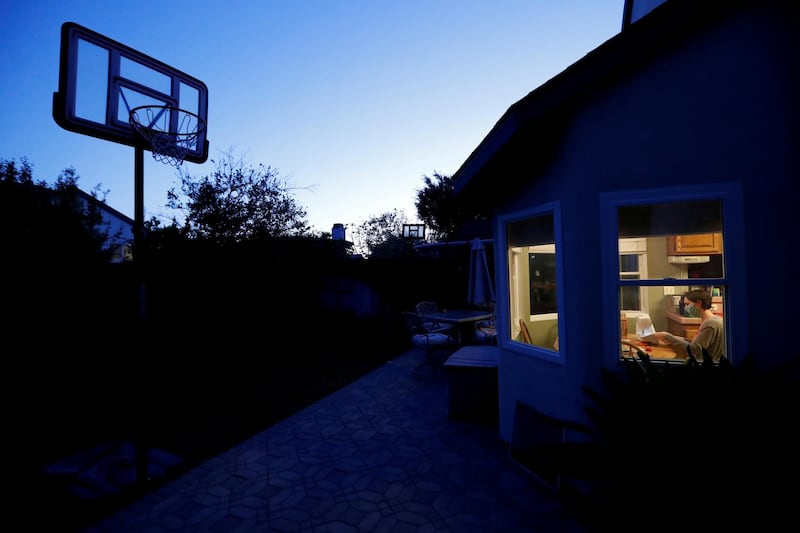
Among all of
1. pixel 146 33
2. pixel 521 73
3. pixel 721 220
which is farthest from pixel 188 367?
pixel 521 73

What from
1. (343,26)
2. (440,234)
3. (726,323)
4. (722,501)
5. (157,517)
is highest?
(343,26)

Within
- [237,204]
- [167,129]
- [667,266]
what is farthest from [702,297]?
[237,204]

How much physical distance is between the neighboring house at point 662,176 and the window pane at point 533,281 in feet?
0.17

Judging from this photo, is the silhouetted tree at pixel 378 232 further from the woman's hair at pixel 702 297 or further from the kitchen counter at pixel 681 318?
the woman's hair at pixel 702 297

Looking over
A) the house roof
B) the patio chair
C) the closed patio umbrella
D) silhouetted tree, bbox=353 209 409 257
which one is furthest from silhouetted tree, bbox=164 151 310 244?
silhouetted tree, bbox=353 209 409 257

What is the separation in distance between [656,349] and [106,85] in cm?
618

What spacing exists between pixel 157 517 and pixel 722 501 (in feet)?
13.3

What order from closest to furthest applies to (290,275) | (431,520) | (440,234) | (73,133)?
(431,520), (73,133), (290,275), (440,234)

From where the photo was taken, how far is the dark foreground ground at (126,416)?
3447mm

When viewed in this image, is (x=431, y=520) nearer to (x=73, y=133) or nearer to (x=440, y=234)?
(x=73, y=133)

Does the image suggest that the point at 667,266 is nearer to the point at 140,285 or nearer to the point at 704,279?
the point at 704,279

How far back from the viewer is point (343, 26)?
8.11m

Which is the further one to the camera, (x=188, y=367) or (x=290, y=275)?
(x=290, y=275)

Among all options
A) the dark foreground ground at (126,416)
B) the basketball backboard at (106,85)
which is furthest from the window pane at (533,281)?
the basketball backboard at (106,85)
